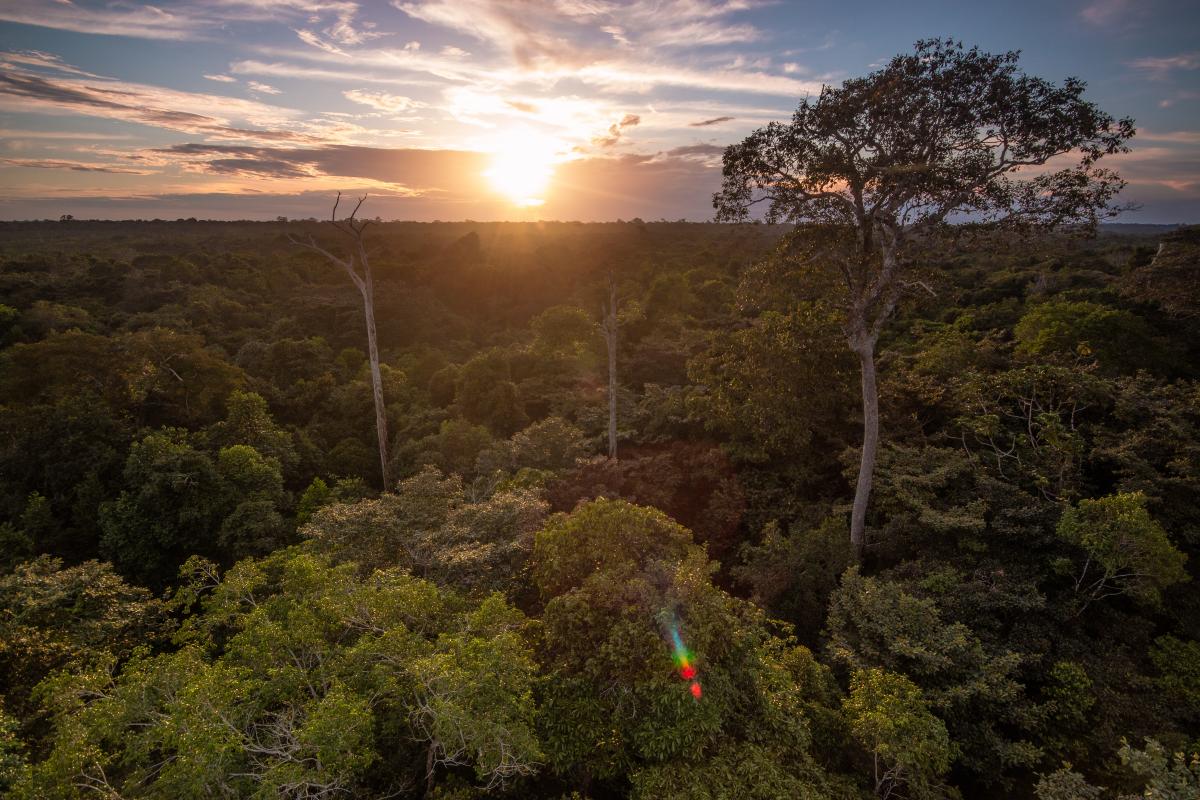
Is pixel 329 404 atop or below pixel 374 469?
atop

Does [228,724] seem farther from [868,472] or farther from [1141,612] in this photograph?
[1141,612]

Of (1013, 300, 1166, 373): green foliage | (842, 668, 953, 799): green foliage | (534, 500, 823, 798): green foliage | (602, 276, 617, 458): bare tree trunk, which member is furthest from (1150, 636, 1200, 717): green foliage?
(602, 276, 617, 458): bare tree trunk

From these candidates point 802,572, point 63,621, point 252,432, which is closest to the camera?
point 63,621

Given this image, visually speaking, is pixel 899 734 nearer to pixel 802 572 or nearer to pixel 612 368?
pixel 802 572

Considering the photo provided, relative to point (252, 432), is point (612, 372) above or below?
→ above

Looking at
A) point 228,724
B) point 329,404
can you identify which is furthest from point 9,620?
point 329,404

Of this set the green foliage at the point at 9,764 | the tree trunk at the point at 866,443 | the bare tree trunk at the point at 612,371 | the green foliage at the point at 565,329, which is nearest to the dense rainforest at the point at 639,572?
the green foliage at the point at 9,764

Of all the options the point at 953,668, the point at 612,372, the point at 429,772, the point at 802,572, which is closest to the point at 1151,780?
the point at 953,668
